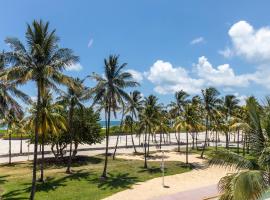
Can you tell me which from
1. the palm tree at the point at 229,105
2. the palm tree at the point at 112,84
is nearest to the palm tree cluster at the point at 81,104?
the palm tree at the point at 112,84

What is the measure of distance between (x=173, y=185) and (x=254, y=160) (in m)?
20.7

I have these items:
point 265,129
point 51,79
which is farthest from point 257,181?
point 51,79

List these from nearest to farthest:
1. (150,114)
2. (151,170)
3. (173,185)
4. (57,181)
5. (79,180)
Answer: (173,185)
(57,181)
(79,180)
(151,170)
(150,114)

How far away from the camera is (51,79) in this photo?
23906 millimetres

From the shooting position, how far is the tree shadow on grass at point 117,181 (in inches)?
1212

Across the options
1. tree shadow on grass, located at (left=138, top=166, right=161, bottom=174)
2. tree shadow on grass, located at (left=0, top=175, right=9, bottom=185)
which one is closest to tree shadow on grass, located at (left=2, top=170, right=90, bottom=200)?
tree shadow on grass, located at (left=0, top=175, right=9, bottom=185)

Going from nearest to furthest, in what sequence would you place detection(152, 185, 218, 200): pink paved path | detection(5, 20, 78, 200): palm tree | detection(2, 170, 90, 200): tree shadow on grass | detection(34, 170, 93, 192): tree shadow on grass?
detection(5, 20, 78, 200): palm tree, detection(152, 185, 218, 200): pink paved path, detection(2, 170, 90, 200): tree shadow on grass, detection(34, 170, 93, 192): tree shadow on grass

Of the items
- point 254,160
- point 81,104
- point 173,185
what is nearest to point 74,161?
point 81,104

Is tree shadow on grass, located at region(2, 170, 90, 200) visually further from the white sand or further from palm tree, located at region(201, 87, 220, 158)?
palm tree, located at region(201, 87, 220, 158)

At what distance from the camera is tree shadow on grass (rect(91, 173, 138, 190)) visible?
3078cm

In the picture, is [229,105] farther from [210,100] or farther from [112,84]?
[112,84]

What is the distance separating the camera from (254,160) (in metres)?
12.5

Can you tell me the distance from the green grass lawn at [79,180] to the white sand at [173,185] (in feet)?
4.00

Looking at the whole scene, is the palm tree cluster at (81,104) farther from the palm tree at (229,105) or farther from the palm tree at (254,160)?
the palm tree at (229,105)
